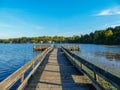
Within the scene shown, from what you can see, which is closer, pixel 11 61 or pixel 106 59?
pixel 106 59

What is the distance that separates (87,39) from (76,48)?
11378 centimetres

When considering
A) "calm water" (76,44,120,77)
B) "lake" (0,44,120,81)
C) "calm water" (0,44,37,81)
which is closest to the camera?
"calm water" (76,44,120,77)

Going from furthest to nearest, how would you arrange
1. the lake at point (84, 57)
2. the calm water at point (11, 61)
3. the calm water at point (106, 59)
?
1. the calm water at point (11, 61)
2. the lake at point (84, 57)
3. the calm water at point (106, 59)

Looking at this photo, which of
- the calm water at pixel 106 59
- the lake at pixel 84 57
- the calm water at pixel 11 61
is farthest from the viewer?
the calm water at pixel 11 61

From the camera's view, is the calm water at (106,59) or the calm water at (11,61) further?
the calm water at (11,61)

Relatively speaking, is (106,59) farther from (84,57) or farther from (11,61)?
(11,61)

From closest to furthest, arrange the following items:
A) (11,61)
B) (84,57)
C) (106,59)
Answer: (106,59) → (11,61) → (84,57)

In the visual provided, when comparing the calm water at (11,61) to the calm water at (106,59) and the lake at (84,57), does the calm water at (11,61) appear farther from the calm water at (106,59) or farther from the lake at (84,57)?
the calm water at (106,59)

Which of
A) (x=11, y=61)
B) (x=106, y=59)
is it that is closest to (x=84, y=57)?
(x=106, y=59)

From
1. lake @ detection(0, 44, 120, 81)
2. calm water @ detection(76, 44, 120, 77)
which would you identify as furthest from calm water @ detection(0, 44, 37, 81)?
calm water @ detection(76, 44, 120, 77)

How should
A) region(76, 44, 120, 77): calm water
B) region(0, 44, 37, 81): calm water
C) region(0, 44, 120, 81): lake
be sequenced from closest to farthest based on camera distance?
1. region(76, 44, 120, 77): calm water
2. region(0, 44, 120, 81): lake
3. region(0, 44, 37, 81): calm water

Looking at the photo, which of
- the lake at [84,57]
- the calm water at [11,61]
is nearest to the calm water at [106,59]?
the lake at [84,57]

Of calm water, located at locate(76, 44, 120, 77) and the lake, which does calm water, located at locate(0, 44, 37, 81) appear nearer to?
the lake

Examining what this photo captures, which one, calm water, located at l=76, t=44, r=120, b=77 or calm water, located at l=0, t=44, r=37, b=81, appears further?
calm water, located at l=0, t=44, r=37, b=81
